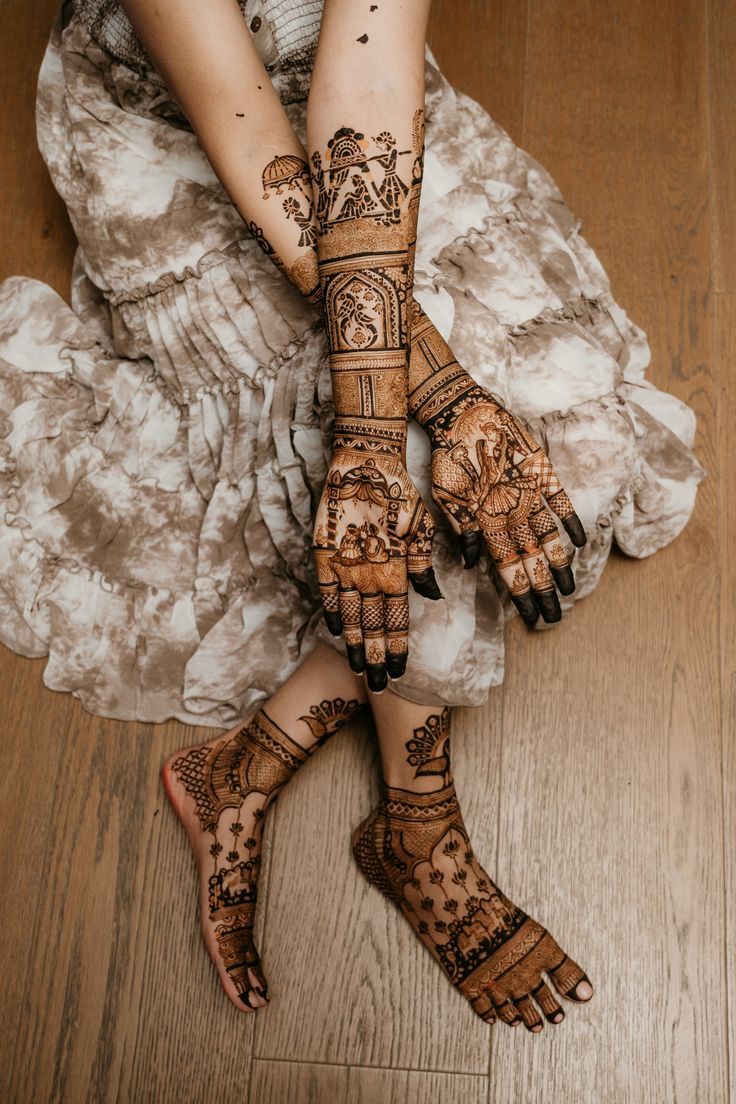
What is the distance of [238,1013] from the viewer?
1099 millimetres

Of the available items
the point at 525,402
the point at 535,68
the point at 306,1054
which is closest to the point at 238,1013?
the point at 306,1054

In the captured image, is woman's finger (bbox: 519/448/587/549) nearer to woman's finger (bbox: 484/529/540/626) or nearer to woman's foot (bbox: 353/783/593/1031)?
woman's finger (bbox: 484/529/540/626)

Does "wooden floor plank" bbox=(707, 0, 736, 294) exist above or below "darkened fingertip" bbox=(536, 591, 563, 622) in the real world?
above

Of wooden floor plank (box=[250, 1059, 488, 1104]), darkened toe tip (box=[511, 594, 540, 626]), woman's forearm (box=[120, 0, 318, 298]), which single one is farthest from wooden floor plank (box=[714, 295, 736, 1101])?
woman's forearm (box=[120, 0, 318, 298])

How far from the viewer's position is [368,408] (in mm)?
877

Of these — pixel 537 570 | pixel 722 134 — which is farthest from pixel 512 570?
pixel 722 134

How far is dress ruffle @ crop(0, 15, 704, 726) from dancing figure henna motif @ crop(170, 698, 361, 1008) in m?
0.08

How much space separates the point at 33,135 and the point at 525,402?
3.36 feet

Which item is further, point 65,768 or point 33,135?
point 33,135

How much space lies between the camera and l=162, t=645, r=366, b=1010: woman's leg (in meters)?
1.09

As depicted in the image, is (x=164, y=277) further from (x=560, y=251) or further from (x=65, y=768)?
(x=65, y=768)

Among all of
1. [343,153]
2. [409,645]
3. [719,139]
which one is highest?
[343,153]

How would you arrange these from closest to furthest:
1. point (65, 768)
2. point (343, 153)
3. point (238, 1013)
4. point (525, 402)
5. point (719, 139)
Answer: point (343, 153), point (525, 402), point (238, 1013), point (65, 768), point (719, 139)

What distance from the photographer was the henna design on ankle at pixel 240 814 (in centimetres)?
109
